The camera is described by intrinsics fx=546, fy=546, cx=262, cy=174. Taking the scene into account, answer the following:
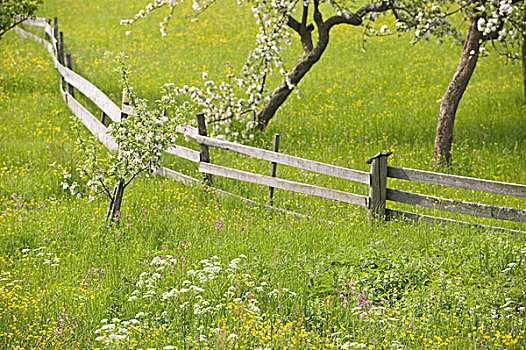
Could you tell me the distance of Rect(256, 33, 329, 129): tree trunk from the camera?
13562mm

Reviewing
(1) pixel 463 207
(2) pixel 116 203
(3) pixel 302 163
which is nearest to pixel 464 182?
(1) pixel 463 207

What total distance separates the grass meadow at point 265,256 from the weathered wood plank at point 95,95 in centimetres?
101

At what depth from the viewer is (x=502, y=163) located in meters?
11.7

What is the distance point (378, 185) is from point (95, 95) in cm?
692

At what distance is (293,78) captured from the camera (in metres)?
13.7

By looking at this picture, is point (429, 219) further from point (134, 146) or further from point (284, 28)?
point (284, 28)

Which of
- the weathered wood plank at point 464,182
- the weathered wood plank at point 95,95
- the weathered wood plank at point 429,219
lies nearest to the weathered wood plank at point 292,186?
the weathered wood plank at point 429,219

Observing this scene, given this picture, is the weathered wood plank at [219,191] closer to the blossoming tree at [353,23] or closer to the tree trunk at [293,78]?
the blossoming tree at [353,23]

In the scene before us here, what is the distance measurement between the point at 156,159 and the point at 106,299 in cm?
241

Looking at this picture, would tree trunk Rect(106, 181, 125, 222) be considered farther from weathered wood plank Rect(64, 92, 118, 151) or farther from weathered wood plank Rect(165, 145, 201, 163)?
weathered wood plank Rect(64, 92, 118, 151)

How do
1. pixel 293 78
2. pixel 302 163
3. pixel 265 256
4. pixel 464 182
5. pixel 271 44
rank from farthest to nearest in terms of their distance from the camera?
pixel 293 78 → pixel 271 44 → pixel 302 163 → pixel 464 182 → pixel 265 256

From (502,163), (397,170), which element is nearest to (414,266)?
(397,170)

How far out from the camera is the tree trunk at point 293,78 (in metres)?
13.6

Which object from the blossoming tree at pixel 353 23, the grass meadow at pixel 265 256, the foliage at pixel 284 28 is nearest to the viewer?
the grass meadow at pixel 265 256
